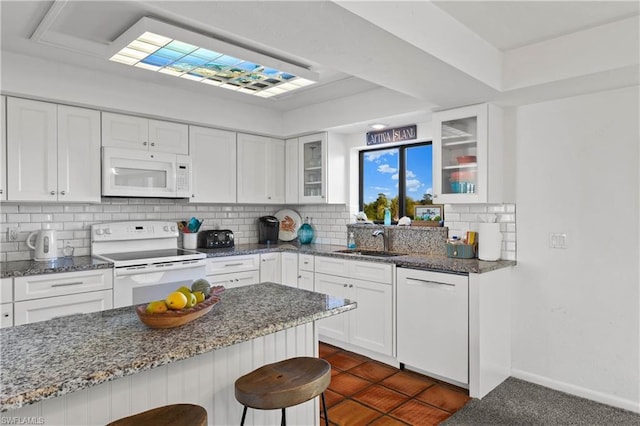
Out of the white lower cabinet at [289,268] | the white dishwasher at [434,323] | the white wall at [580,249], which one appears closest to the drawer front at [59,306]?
the white lower cabinet at [289,268]

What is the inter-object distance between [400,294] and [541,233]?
1171 millimetres

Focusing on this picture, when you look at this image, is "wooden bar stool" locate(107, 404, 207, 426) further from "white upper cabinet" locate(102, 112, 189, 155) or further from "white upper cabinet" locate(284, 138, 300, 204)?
"white upper cabinet" locate(284, 138, 300, 204)

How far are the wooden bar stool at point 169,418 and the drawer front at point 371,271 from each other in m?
2.24

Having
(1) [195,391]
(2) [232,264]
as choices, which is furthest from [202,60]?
(1) [195,391]

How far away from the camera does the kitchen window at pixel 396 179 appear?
13.6 feet

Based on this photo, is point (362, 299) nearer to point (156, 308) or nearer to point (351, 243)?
point (351, 243)

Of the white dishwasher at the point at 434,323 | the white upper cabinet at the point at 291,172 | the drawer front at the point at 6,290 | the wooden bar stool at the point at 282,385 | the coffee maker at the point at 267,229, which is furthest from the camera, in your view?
the coffee maker at the point at 267,229

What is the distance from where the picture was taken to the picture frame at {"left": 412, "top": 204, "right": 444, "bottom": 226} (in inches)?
154

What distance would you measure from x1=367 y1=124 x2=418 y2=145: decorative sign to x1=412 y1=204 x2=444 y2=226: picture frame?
2.30 feet

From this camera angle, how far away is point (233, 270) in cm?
397

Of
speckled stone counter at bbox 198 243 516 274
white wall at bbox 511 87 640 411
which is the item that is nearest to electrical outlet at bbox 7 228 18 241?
speckled stone counter at bbox 198 243 516 274

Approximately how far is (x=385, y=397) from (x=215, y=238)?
2276 millimetres

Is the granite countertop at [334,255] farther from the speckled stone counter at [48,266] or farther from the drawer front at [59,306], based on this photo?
the drawer front at [59,306]

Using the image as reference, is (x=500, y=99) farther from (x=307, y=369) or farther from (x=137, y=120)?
(x=137, y=120)
